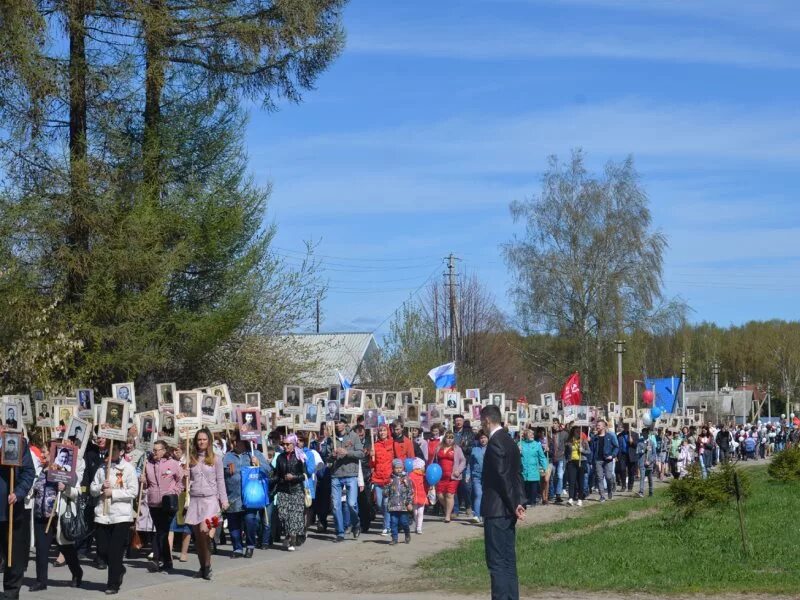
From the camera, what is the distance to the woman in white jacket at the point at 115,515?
13.5 m

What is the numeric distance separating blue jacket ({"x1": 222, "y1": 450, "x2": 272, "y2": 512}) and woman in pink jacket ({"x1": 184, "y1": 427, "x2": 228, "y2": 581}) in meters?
2.02

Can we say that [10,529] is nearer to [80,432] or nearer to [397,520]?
[80,432]

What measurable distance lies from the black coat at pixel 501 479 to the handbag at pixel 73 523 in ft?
18.9

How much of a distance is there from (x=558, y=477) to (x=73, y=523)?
15171 mm

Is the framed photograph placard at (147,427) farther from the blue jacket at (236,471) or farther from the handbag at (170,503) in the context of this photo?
the handbag at (170,503)

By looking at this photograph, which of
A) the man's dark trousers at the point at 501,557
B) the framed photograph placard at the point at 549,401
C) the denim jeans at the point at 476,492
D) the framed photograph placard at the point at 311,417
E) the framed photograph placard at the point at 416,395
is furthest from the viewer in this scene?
the framed photograph placard at the point at 549,401

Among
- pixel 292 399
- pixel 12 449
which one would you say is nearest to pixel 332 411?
pixel 292 399

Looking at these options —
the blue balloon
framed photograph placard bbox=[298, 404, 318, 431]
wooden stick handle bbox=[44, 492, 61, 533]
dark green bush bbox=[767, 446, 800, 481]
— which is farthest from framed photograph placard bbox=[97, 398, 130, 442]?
dark green bush bbox=[767, 446, 800, 481]

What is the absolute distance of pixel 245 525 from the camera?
1728 cm

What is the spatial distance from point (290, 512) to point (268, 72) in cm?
1270

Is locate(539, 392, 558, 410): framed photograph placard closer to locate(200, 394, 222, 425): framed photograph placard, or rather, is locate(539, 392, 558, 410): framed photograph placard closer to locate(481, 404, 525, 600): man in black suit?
Answer: locate(200, 394, 222, 425): framed photograph placard

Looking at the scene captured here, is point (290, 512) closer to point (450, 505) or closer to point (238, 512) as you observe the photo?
point (238, 512)

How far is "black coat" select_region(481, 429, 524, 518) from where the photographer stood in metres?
11.1

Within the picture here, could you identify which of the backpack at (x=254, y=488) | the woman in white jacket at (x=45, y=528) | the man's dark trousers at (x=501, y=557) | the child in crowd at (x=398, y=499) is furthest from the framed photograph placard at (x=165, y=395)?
the man's dark trousers at (x=501, y=557)
